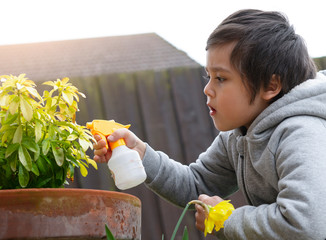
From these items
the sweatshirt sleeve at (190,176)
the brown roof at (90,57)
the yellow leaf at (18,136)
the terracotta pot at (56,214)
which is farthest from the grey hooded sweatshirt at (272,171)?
the brown roof at (90,57)

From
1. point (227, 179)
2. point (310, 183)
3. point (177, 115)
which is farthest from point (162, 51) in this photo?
point (310, 183)

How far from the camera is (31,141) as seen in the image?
1192mm

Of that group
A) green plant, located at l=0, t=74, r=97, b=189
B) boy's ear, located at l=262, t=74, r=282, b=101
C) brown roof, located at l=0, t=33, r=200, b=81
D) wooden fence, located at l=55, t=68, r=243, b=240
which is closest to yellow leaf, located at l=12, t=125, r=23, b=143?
green plant, located at l=0, t=74, r=97, b=189

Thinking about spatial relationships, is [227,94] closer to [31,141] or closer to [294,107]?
[294,107]

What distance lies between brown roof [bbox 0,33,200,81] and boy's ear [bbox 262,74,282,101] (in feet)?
14.7

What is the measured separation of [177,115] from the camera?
2369mm

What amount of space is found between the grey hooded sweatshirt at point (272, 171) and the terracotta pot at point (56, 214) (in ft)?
1.16

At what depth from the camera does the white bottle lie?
1.22 meters

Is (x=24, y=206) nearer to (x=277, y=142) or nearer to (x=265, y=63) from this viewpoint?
(x=277, y=142)

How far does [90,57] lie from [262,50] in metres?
5.80

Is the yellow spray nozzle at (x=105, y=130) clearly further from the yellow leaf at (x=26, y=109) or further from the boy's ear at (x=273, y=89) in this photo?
the boy's ear at (x=273, y=89)

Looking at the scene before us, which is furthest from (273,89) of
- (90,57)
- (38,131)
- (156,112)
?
(90,57)

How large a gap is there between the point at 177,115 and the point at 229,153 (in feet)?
2.43

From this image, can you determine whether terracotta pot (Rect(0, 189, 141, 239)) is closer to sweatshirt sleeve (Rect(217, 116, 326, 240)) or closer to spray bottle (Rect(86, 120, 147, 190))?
spray bottle (Rect(86, 120, 147, 190))
